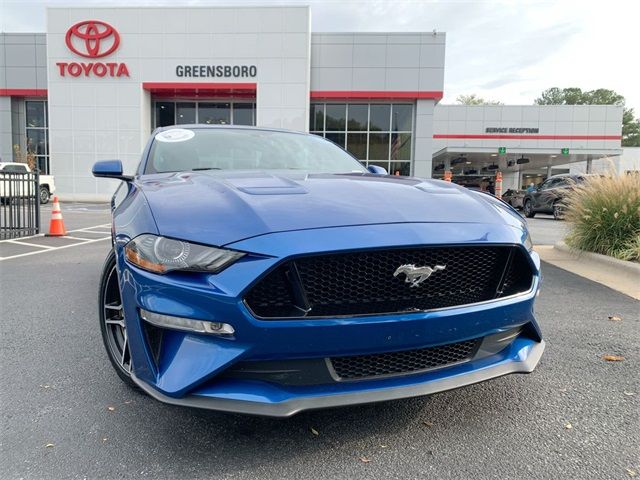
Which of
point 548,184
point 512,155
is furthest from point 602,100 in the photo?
point 548,184

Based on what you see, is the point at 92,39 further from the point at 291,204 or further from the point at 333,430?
the point at 333,430

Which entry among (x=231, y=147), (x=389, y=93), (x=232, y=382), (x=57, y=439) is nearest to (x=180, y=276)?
(x=232, y=382)

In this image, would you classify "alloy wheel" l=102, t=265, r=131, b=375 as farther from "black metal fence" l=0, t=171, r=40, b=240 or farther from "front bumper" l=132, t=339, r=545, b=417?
"black metal fence" l=0, t=171, r=40, b=240

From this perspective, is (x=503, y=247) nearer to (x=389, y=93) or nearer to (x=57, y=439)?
(x=57, y=439)

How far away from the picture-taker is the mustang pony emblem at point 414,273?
1822 mm

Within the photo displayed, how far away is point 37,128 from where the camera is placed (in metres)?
25.5

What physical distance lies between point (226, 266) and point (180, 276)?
0.60ft

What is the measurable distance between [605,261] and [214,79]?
19897 millimetres

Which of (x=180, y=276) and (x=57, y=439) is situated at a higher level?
(x=180, y=276)

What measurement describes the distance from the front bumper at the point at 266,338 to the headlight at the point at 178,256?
0.03 meters

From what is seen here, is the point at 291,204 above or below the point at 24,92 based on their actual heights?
below

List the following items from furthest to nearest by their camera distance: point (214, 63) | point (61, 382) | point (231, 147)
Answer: point (214, 63) < point (231, 147) < point (61, 382)

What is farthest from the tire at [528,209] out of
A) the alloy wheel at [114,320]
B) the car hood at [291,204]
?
the alloy wheel at [114,320]

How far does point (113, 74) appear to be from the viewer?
22.3 m
